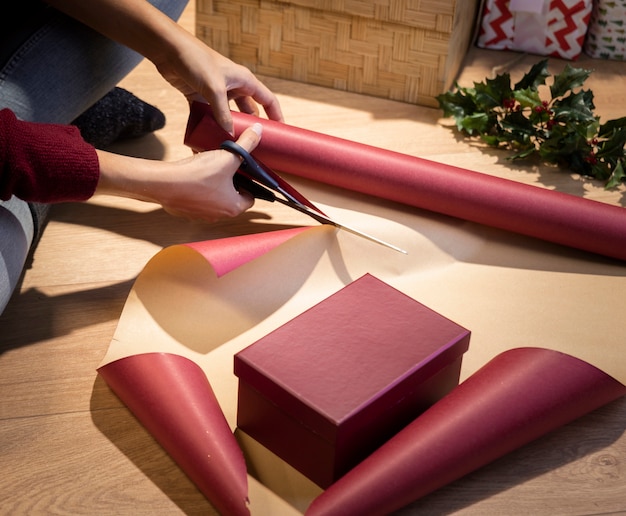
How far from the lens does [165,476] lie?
1044mm

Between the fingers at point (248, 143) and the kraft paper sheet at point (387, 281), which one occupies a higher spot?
the fingers at point (248, 143)

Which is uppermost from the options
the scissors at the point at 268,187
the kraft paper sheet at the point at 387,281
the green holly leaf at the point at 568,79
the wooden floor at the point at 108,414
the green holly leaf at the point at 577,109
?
the green holly leaf at the point at 568,79

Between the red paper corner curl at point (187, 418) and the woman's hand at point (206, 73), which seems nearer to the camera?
the red paper corner curl at point (187, 418)

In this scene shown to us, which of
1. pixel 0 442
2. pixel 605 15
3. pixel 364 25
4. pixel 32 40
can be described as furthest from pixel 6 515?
pixel 605 15

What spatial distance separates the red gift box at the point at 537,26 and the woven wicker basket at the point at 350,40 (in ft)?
0.33

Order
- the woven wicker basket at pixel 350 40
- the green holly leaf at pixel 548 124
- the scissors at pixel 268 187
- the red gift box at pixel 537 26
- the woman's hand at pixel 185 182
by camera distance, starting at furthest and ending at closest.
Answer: the red gift box at pixel 537 26, the woven wicker basket at pixel 350 40, the green holly leaf at pixel 548 124, the scissors at pixel 268 187, the woman's hand at pixel 185 182

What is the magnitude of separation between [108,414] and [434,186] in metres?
0.70

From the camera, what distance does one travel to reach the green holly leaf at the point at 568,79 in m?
1.72

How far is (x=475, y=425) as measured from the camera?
3.37 ft

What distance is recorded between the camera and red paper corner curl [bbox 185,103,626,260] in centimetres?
142

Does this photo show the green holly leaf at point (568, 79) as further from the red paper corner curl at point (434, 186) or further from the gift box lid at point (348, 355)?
the gift box lid at point (348, 355)

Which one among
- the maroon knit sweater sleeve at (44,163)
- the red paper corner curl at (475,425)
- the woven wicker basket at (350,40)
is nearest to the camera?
the red paper corner curl at (475,425)

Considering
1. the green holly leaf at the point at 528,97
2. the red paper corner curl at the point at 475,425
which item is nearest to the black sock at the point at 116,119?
the green holly leaf at the point at 528,97

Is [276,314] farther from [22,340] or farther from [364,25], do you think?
[364,25]
